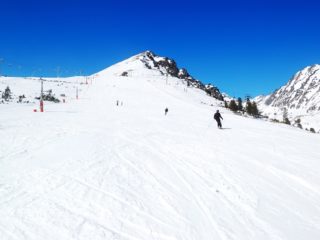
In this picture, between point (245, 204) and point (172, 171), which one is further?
point (172, 171)

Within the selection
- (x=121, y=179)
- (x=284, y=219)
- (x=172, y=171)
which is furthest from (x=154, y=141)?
(x=284, y=219)

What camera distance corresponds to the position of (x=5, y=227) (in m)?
6.96

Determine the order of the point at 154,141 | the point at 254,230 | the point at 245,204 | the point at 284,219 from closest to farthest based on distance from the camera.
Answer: the point at 254,230, the point at 284,219, the point at 245,204, the point at 154,141

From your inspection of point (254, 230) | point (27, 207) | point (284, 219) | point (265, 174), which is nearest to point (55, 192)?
point (27, 207)

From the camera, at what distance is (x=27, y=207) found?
26.3ft

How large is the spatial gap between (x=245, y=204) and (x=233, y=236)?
2.01 meters

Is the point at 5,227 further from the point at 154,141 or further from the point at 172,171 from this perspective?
the point at 154,141

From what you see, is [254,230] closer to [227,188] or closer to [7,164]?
[227,188]

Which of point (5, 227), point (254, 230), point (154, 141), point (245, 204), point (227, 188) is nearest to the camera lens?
point (5, 227)

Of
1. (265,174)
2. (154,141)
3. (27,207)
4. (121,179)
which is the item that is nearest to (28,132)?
(154,141)

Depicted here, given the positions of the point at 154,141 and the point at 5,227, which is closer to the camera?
the point at 5,227

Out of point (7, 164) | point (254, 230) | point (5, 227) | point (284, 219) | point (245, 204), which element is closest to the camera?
point (5, 227)

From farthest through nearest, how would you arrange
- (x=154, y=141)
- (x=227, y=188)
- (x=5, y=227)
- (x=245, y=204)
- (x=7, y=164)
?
(x=154, y=141) < (x=7, y=164) < (x=227, y=188) < (x=245, y=204) < (x=5, y=227)

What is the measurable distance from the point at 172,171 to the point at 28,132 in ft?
35.3
